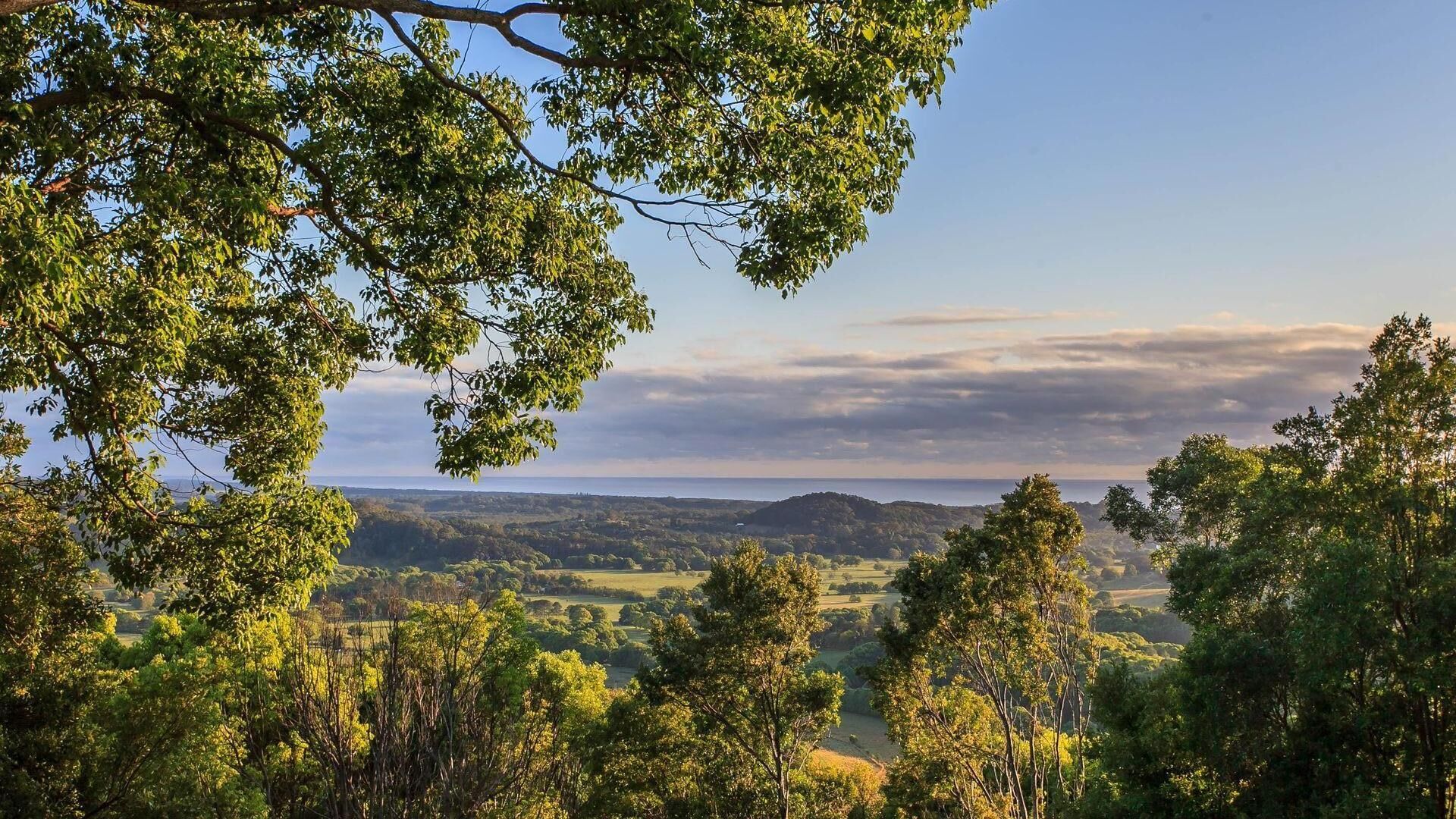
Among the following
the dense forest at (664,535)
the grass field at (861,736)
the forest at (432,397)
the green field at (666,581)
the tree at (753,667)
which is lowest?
the grass field at (861,736)

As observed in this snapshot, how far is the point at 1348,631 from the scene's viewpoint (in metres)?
9.55

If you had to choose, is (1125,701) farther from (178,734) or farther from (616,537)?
(616,537)

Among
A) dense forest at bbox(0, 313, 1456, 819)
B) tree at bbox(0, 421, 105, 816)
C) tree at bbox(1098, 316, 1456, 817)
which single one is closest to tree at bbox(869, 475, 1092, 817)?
dense forest at bbox(0, 313, 1456, 819)

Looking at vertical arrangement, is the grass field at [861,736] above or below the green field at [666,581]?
below

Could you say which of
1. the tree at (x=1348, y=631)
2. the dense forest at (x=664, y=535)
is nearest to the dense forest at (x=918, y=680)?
the tree at (x=1348, y=631)

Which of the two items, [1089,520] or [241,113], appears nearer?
[241,113]

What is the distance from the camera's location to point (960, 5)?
574 cm

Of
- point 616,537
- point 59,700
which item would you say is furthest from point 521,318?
point 616,537

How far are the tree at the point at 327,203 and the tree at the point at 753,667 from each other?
1199 centimetres

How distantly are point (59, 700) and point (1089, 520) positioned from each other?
6580 centimetres

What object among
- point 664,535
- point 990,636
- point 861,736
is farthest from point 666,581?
point 990,636

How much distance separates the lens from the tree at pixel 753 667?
19375 millimetres

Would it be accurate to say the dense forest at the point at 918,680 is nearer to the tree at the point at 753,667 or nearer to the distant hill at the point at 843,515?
the tree at the point at 753,667

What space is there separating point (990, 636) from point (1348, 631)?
8.69 m
